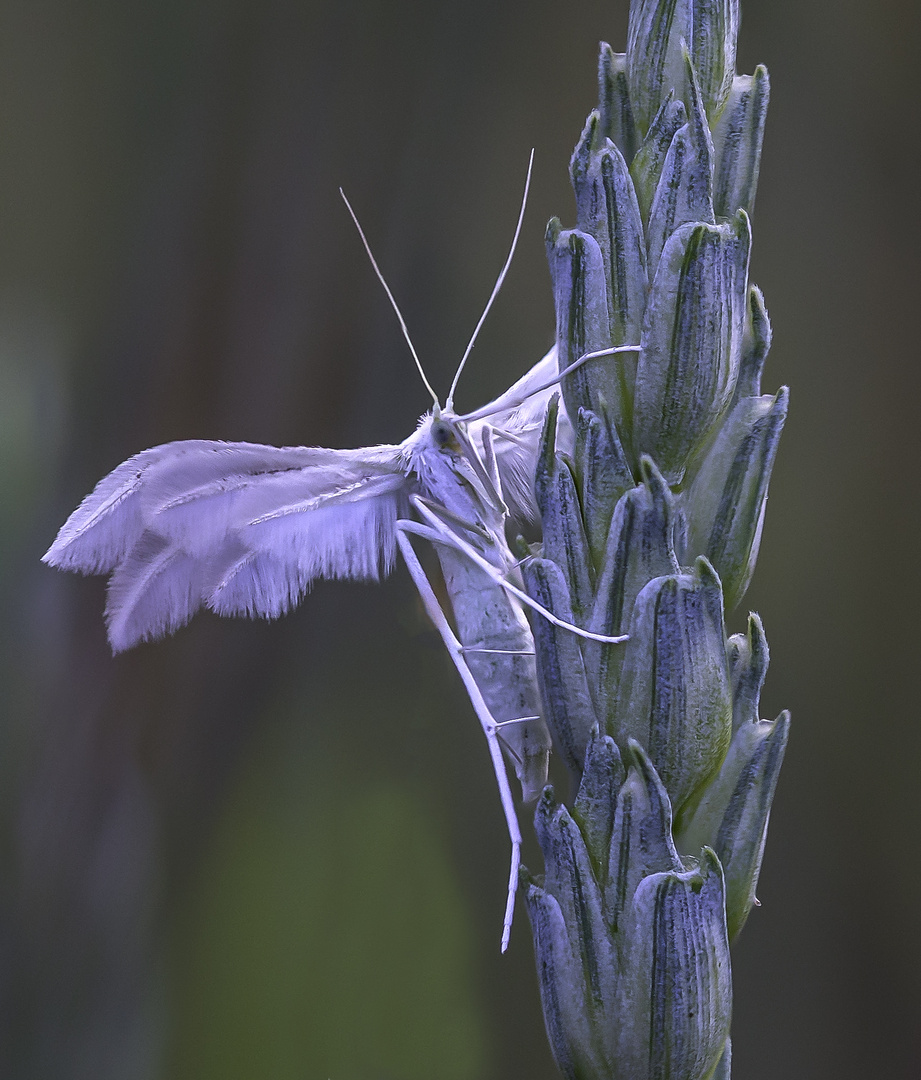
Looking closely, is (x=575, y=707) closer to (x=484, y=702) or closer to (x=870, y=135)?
(x=484, y=702)

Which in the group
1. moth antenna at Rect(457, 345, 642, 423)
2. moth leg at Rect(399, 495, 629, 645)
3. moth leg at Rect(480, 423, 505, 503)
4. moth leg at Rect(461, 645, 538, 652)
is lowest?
moth leg at Rect(461, 645, 538, 652)

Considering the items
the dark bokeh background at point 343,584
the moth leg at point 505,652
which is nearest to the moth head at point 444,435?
the moth leg at point 505,652

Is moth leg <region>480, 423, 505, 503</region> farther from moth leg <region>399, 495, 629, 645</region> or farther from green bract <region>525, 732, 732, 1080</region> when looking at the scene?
green bract <region>525, 732, 732, 1080</region>

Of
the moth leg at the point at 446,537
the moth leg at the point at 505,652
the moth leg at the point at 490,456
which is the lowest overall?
the moth leg at the point at 505,652

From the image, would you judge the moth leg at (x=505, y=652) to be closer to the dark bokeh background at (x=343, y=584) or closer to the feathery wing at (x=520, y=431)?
the feathery wing at (x=520, y=431)

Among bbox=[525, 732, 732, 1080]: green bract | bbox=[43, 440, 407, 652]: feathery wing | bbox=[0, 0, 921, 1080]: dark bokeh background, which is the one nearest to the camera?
bbox=[525, 732, 732, 1080]: green bract

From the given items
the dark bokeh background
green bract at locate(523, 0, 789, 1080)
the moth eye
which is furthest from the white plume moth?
the dark bokeh background

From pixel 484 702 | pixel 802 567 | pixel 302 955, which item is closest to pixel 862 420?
pixel 802 567

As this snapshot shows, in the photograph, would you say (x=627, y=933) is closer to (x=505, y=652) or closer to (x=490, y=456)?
(x=505, y=652)
